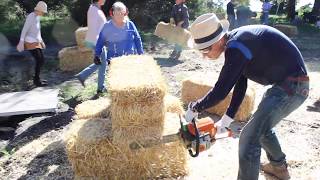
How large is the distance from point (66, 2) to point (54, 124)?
13.3 metres

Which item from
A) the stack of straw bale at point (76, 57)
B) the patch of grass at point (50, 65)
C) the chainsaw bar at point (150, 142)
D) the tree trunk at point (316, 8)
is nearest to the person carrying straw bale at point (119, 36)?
the chainsaw bar at point (150, 142)

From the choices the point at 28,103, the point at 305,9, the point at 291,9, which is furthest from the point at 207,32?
the point at 305,9

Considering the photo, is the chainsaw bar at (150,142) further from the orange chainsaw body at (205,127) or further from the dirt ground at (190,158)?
the dirt ground at (190,158)

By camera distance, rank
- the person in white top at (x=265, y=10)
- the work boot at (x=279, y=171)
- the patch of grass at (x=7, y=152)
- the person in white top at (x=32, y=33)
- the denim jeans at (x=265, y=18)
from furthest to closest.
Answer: the denim jeans at (x=265, y=18)
the person in white top at (x=265, y=10)
the person in white top at (x=32, y=33)
the patch of grass at (x=7, y=152)
the work boot at (x=279, y=171)

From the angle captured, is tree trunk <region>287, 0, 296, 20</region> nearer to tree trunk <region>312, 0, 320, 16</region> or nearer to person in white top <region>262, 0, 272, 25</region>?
tree trunk <region>312, 0, 320, 16</region>

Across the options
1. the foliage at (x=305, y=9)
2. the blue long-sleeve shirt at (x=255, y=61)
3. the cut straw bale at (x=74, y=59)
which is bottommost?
the foliage at (x=305, y=9)

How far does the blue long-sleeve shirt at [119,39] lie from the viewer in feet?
21.2

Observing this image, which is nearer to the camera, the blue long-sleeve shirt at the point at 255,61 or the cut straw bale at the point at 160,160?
the blue long-sleeve shirt at the point at 255,61

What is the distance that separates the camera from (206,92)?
23.0ft

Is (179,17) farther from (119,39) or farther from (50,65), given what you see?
(119,39)

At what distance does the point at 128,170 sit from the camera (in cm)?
457

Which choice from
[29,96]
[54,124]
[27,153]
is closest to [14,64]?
[29,96]

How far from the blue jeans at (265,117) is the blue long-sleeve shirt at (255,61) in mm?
114

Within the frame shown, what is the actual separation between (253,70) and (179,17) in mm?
8427
